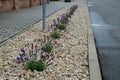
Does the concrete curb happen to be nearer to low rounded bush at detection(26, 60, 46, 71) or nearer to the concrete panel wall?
low rounded bush at detection(26, 60, 46, 71)

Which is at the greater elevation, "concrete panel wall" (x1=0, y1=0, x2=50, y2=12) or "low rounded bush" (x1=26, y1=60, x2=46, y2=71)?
"low rounded bush" (x1=26, y1=60, x2=46, y2=71)

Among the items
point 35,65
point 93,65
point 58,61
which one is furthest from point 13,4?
point 35,65

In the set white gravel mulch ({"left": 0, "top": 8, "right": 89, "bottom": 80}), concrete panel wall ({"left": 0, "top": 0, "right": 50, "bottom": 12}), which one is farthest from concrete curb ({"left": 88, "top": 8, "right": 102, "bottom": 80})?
concrete panel wall ({"left": 0, "top": 0, "right": 50, "bottom": 12})

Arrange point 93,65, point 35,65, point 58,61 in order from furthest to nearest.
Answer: point 58,61, point 93,65, point 35,65

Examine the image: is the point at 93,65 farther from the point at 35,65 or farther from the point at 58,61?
the point at 35,65

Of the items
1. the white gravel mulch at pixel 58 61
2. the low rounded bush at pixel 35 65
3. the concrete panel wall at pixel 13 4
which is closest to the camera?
the white gravel mulch at pixel 58 61

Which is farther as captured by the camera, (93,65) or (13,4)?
(13,4)

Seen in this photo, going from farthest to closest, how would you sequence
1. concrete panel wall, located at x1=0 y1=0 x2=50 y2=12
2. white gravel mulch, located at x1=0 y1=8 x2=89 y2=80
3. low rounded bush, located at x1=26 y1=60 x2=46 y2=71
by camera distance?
1. concrete panel wall, located at x1=0 y1=0 x2=50 y2=12
2. low rounded bush, located at x1=26 y1=60 x2=46 y2=71
3. white gravel mulch, located at x1=0 y1=8 x2=89 y2=80

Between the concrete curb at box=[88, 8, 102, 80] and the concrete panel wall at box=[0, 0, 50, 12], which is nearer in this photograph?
the concrete curb at box=[88, 8, 102, 80]

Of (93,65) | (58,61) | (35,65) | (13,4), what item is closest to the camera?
(35,65)

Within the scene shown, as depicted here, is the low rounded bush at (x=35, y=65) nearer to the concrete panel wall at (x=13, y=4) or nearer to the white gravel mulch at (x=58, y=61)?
the white gravel mulch at (x=58, y=61)

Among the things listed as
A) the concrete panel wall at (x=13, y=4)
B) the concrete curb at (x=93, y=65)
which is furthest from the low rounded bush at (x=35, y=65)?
the concrete panel wall at (x=13, y=4)

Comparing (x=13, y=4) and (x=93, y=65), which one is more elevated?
(x=93, y=65)

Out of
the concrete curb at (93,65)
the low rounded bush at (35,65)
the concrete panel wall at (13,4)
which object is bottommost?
the concrete panel wall at (13,4)
